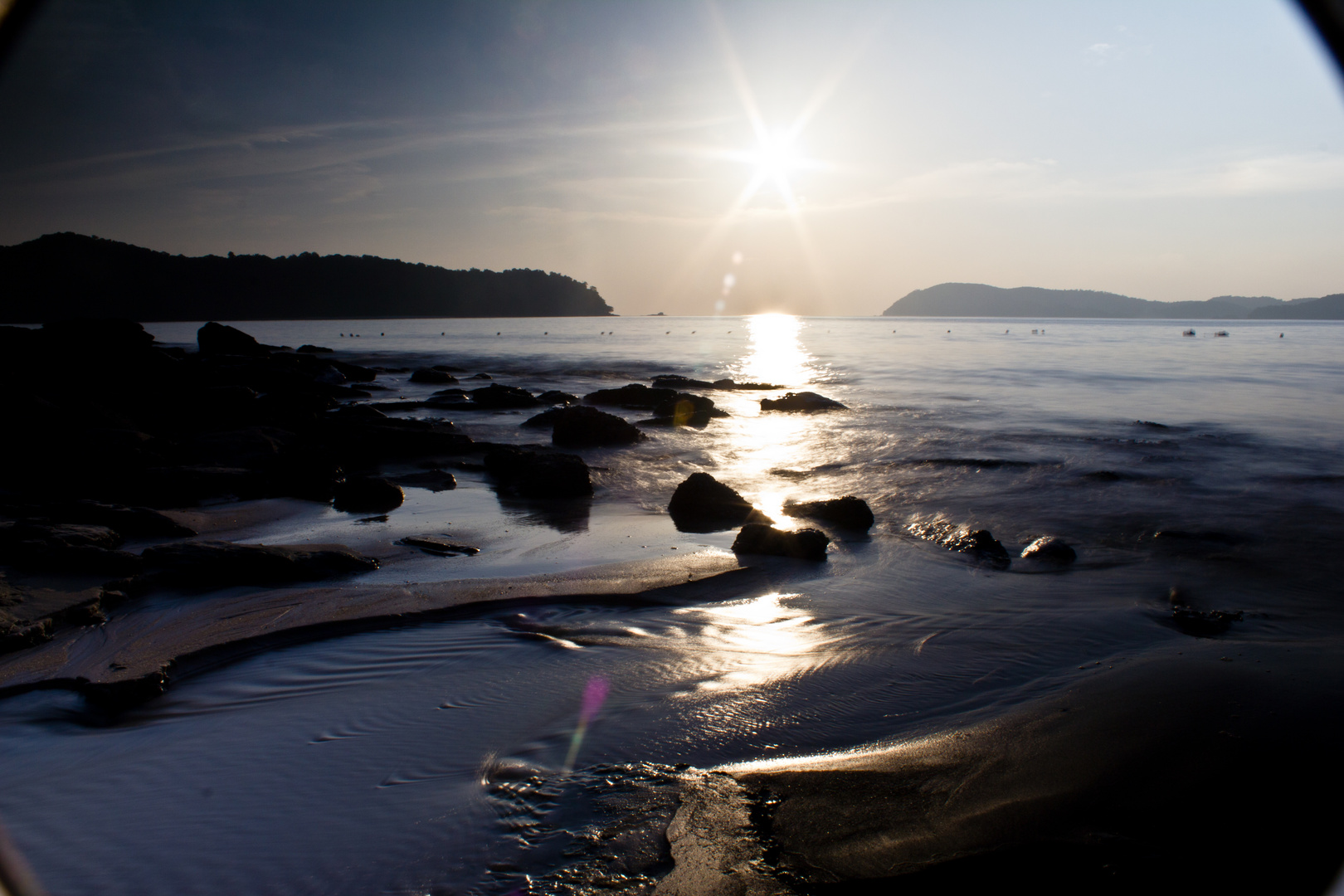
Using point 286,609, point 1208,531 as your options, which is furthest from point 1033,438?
point 286,609

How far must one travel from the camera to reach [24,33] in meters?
A: 2.39

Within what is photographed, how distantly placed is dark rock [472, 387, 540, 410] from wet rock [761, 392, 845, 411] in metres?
7.81

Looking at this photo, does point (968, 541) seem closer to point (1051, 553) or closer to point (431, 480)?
point (1051, 553)

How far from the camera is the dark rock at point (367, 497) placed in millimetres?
8938

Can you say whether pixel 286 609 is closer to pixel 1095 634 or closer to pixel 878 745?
pixel 878 745

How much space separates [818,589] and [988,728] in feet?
8.23

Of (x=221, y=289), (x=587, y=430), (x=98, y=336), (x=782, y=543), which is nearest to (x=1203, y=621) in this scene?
(x=782, y=543)

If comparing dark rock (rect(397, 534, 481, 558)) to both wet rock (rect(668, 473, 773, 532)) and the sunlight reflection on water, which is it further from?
the sunlight reflection on water

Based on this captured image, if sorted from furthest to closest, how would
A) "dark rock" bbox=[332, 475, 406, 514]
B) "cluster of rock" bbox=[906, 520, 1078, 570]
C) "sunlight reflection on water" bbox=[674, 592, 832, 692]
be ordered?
"dark rock" bbox=[332, 475, 406, 514] < "cluster of rock" bbox=[906, 520, 1078, 570] < "sunlight reflection on water" bbox=[674, 592, 832, 692]

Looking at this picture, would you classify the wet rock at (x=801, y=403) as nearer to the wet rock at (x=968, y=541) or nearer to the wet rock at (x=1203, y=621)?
the wet rock at (x=968, y=541)

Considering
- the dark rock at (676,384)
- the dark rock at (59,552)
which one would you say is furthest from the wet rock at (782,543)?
the dark rock at (676,384)

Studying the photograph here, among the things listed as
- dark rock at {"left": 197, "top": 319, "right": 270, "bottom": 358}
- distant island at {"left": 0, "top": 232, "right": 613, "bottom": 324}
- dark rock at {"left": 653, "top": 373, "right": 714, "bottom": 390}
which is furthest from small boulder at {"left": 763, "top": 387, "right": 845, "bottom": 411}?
distant island at {"left": 0, "top": 232, "right": 613, "bottom": 324}

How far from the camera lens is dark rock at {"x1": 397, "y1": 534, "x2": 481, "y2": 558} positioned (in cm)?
710

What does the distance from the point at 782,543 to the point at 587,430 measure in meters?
8.49
